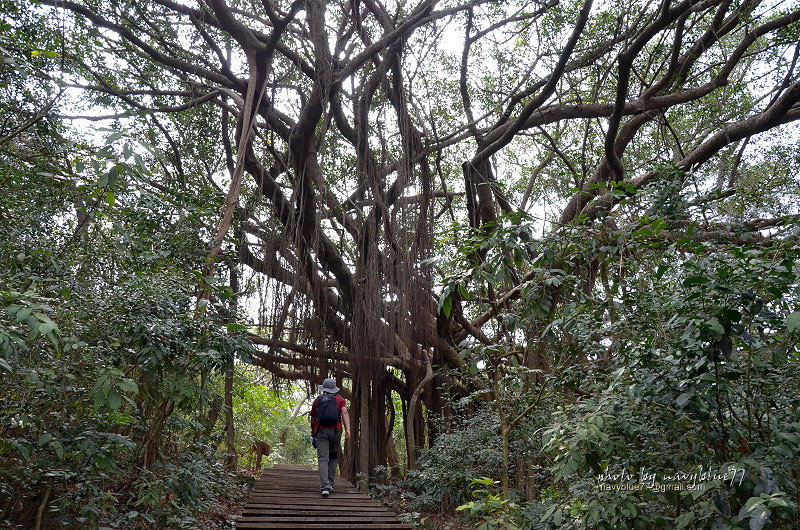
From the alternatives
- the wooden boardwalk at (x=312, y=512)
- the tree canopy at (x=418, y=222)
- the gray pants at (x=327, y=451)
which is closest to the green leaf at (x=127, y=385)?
the tree canopy at (x=418, y=222)

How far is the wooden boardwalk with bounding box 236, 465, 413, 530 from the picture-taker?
353 cm

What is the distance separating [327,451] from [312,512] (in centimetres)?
92

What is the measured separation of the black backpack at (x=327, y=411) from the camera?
4.85 m

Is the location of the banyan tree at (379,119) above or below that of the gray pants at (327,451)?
above

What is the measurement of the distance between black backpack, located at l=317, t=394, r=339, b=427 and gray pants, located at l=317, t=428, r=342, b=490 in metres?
0.06

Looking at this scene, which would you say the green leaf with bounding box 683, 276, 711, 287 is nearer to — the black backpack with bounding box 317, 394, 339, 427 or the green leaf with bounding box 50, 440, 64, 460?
the green leaf with bounding box 50, 440, 64, 460

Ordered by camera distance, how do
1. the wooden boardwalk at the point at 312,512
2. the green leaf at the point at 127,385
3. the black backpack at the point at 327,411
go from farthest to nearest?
the black backpack at the point at 327,411, the wooden boardwalk at the point at 312,512, the green leaf at the point at 127,385

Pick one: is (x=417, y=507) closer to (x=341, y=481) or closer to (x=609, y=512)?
(x=341, y=481)

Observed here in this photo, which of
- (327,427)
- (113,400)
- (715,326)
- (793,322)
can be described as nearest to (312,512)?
(327,427)

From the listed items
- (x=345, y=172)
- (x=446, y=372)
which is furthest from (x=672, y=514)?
(x=345, y=172)

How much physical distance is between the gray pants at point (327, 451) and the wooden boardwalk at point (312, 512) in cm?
16

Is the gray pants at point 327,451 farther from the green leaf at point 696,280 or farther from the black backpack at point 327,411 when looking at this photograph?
the green leaf at point 696,280

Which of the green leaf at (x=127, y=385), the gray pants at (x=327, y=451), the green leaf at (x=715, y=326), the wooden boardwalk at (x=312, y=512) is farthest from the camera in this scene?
the gray pants at (x=327, y=451)

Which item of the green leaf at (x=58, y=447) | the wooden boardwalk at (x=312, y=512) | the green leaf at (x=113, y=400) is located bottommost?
the wooden boardwalk at (x=312, y=512)
